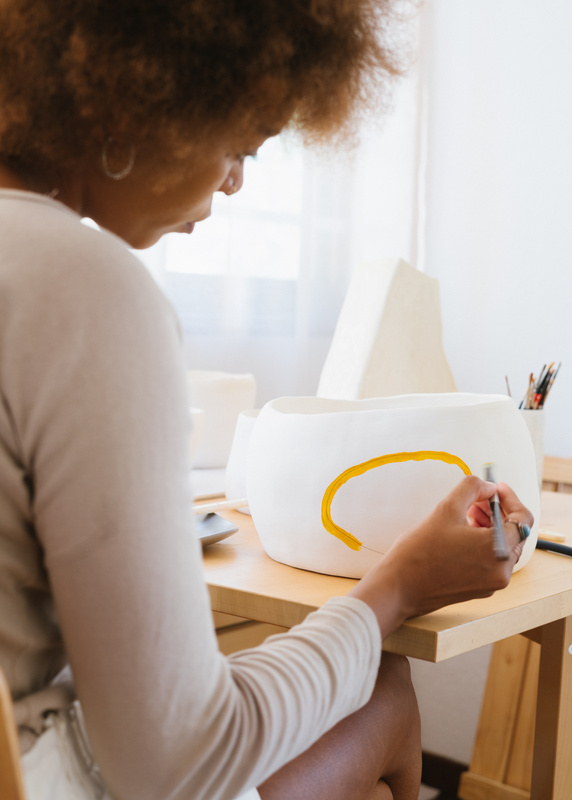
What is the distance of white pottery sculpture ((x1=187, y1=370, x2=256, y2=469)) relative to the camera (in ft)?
4.14

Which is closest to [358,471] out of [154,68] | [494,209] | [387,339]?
[154,68]

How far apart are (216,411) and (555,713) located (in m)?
0.70

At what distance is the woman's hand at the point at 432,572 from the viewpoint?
512 mm

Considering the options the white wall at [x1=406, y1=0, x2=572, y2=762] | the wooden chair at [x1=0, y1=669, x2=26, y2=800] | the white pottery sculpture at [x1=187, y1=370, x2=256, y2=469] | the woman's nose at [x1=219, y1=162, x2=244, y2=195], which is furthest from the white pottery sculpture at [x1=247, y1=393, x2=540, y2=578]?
the white wall at [x1=406, y1=0, x2=572, y2=762]

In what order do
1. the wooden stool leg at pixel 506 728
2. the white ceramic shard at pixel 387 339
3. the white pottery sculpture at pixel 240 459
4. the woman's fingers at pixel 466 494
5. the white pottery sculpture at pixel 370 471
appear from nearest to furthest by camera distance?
1. the woman's fingers at pixel 466 494
2. the white pottery sculpture at pixel 370 471
3. the white pottery sculpture at pixel 240 459
4. the white ceramic shard at pixel 387 339
5. the wooden stool leg at pixel 506 728

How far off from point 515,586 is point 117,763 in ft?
1.26

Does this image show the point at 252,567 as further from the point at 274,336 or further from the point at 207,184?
the point at 274,336

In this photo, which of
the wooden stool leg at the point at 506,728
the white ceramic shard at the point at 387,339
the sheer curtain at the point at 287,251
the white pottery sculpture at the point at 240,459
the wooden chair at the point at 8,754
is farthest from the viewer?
the sheer curtain at the point at 287,251

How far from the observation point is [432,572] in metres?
0.52

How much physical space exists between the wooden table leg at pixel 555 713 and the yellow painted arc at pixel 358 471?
22 centimetres

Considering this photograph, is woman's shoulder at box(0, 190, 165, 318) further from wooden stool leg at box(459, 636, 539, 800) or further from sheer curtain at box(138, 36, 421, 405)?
wooden stool leg at box(459, 636, 539, 800)

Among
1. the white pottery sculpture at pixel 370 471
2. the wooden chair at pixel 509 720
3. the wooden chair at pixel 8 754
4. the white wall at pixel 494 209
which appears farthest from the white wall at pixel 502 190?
the wooden chair at pixel 8 754

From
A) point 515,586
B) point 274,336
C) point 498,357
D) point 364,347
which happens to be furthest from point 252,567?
point 498,357

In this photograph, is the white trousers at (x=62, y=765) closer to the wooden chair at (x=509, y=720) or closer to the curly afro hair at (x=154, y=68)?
the curly afro hair at (x=154, y=68)
